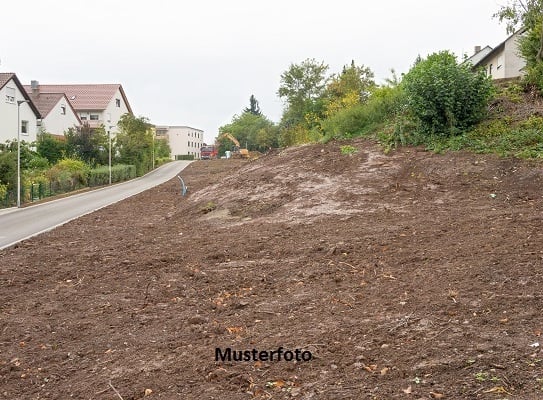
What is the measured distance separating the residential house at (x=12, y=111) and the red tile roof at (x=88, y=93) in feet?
58.5

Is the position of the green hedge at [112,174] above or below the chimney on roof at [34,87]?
below

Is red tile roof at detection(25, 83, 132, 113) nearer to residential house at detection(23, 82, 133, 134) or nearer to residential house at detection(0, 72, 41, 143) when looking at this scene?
residential house at detection(23, 82, 133, 134)

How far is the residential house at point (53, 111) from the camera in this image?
43.5 m

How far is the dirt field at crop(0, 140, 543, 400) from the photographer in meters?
3.70

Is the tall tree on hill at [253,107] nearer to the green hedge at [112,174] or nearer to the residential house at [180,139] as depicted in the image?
the residential house at [180,139]

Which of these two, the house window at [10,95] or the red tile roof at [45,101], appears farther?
the red tile roof at [45,101]

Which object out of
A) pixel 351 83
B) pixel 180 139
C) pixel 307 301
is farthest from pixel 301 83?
pixel 180 139

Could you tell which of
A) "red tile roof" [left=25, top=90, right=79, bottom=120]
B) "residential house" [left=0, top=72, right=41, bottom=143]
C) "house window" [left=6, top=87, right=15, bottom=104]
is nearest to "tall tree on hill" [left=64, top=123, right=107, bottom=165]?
"residential house" [left=0, top=72, right=41, bottom=143]

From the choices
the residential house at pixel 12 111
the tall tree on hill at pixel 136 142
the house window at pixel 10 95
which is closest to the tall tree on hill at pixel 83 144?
the tall tree on hill at pixel 136 142

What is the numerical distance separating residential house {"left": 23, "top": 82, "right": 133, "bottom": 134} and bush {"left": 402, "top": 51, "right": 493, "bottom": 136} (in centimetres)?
4495

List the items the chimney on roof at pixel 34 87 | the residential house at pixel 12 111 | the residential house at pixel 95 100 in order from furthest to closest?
1. the residential house at pixel 95 100
2. the chimney on roof at pixel 34 87
3. the residential house at pixel 12 111

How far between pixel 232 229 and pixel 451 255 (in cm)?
506

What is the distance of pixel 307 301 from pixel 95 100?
55.6 m

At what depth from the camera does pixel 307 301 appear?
216 inches
